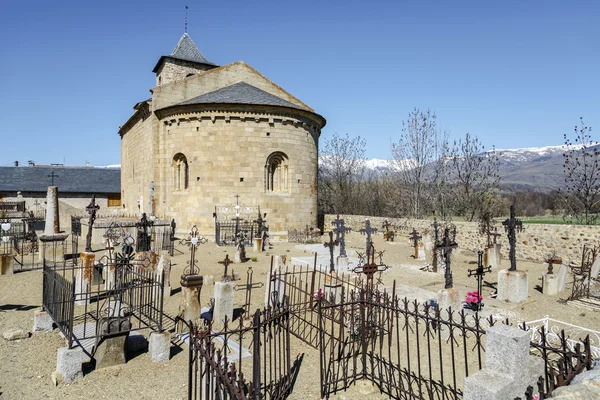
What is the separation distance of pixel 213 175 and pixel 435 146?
20.3m

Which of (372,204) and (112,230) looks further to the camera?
(372,204)

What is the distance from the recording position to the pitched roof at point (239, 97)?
19.5 meters

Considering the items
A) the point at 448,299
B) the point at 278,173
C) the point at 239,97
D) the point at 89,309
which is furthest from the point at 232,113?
the point at 448,299

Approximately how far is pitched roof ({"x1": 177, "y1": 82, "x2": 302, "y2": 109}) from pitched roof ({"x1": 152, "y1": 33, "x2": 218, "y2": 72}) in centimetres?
908

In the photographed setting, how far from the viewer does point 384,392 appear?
541 cm

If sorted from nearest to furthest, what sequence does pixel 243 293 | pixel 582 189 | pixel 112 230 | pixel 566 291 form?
pixel 243 293
pixel 566 291
pixel 112 230
pixel 582 189

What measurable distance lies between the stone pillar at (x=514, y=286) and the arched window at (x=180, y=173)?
633 inches

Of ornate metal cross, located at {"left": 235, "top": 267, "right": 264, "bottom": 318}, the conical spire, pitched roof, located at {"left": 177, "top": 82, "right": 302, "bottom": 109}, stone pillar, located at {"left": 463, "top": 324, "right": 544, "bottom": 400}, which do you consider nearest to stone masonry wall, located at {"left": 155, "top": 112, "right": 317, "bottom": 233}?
pitched roof, located at {"left": 177, "top": 82, "right": 302, "bottom": 109}

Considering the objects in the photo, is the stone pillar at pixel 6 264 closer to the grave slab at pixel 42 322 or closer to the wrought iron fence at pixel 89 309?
the wrought iron fence at pixel 89 309

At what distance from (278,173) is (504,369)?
1789 centimetres

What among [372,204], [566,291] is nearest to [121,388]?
[566,291]

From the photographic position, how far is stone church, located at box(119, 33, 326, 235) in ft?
64.0

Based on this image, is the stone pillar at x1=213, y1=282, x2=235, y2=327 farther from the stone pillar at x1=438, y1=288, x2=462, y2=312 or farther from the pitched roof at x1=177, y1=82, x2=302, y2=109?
the pitched roof at x1=177, y1=82, x2=302, y2=109

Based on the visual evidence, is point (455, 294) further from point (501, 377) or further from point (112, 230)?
point (112, 230)
